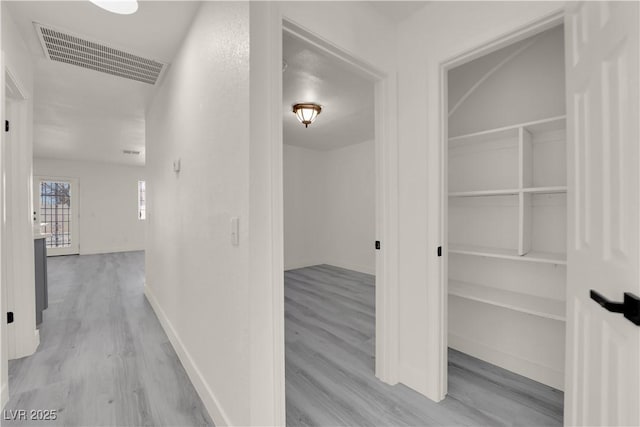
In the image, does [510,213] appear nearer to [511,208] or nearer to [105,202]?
[511,208]

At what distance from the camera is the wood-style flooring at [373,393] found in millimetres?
1585

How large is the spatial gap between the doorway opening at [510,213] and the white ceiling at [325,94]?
3.06 ft

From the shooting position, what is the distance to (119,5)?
175 centimetres

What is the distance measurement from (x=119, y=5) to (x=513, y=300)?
3.16 m

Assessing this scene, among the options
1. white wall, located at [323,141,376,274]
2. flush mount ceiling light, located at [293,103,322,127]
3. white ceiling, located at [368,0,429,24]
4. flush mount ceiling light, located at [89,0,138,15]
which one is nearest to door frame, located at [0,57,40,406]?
flush mount ceiling light, located at [89,0,138,15]

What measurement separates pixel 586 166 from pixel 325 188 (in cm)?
525

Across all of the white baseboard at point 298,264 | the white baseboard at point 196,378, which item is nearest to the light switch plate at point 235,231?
the white baseboard at point 196,378

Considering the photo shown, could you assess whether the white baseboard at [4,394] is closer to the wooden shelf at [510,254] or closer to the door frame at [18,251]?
the door frame at [18,251]

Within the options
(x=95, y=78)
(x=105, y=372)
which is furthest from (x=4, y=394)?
(x=95, y=78)

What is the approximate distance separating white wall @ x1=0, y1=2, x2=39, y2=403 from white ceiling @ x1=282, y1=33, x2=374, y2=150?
2035 mm

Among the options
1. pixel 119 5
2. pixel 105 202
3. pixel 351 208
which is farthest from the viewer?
pixel 105 202

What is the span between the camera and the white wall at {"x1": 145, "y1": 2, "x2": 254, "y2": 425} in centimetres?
128

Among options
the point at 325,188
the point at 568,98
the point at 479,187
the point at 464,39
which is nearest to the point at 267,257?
the point at 568,98

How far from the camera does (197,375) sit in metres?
1.85
